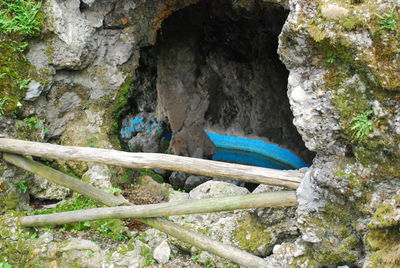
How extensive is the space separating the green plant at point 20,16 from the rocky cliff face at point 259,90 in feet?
0.43

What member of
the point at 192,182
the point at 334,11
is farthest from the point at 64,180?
the point at 192,182

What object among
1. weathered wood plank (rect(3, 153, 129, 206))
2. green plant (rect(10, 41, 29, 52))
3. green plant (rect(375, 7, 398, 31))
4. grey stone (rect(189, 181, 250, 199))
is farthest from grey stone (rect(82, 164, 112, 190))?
green plant (rect(375, 7, 398, 31))

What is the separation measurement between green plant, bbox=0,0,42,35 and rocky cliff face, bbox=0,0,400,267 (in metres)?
0.13

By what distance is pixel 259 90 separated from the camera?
9.00 m

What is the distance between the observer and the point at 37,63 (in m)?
5.22

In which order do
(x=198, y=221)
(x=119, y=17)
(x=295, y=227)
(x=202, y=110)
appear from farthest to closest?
(x=202, y=110) → (x=119, y=17) → (x=198, y=221) → (x=295, y=227)

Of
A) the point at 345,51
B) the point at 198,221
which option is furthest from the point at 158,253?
the point at 345,51

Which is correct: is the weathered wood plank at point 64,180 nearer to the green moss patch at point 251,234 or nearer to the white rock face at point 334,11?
the green moss patch at point 251,234

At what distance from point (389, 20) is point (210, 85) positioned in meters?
6.02

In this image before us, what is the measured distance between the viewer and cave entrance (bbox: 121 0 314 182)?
314 inches

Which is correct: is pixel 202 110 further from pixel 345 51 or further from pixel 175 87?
pixel 345 51

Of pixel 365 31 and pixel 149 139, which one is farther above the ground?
pixel 365 31

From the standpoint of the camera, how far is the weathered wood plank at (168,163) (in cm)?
380

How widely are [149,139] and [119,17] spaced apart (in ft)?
9.69
